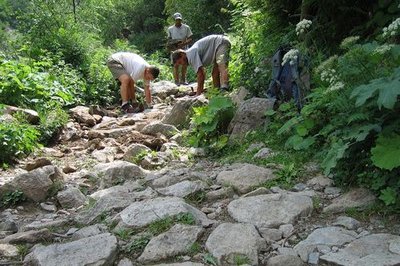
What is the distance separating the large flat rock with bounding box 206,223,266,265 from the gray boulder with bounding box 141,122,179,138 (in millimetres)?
3893

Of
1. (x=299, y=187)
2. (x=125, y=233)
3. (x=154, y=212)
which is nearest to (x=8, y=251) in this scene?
(x=125, y=233)

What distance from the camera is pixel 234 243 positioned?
294cm

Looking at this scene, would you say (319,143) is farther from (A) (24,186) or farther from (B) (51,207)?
(A) (24,186)

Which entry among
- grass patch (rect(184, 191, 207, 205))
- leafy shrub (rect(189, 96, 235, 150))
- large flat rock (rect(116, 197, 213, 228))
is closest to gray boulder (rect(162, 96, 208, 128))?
leafy shrub (rect(189, 96, 235, 150))

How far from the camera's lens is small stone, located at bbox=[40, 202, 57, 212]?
431 centimetres

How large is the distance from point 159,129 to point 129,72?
253 cm

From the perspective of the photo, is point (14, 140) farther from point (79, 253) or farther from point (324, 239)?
point (324, 239)

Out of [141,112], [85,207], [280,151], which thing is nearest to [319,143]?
[280,151]

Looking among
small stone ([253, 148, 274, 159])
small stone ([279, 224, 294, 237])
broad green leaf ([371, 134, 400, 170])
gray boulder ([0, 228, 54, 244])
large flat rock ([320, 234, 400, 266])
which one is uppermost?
broad green leaf ([371, 134, 400, 170])

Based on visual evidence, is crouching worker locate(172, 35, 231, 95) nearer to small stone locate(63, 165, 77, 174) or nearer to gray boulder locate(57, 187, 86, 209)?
small stone locate(63, 165, 77, 174)

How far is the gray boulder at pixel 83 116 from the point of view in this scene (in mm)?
8297

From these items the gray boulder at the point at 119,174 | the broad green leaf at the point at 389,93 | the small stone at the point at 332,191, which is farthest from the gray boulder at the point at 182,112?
the broad green leaf at the point at 389,93

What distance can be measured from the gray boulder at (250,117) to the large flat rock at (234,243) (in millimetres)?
2463

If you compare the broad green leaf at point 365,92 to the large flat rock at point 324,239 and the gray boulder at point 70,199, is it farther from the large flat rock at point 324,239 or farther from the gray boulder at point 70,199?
the gray boulder at point 70,199
